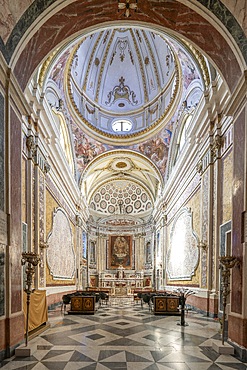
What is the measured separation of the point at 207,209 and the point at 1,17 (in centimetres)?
833

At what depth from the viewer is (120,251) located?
29.2 meters

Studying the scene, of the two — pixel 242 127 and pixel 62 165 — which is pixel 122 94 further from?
pixel 242 127

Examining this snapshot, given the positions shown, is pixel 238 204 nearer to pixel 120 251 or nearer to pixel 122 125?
pixel 122 125

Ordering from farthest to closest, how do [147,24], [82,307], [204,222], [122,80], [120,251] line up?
[120,251] < [122,80] < [82,307] < [204,222] < [147,24]

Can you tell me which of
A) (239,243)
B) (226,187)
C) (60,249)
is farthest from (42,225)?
(239,243)

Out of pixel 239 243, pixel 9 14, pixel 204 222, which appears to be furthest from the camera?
pixel 204 222

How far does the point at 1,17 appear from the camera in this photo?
5480 mm

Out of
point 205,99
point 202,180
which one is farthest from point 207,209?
point 205,99

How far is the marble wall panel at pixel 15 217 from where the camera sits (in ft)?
19.6

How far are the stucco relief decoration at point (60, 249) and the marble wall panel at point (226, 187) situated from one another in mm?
7174

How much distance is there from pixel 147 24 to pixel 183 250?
10.2 metres

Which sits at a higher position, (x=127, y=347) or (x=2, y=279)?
(x=2, y=279)

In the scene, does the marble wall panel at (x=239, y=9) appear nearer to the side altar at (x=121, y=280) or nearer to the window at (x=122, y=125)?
the window at (x=122, y=125)

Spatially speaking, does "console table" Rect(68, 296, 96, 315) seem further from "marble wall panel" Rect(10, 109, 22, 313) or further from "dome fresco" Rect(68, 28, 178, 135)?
"dome fresco" Rect(68, 28, 178, 135)
